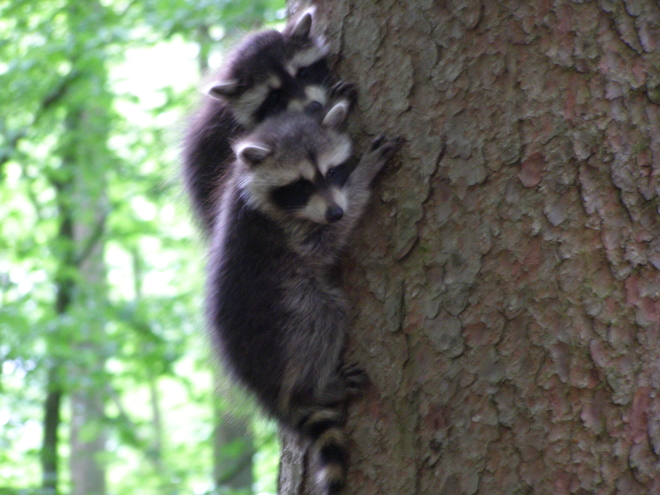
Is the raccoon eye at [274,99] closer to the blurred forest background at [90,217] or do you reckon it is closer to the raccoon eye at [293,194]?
the raccoon eye at [293,194]

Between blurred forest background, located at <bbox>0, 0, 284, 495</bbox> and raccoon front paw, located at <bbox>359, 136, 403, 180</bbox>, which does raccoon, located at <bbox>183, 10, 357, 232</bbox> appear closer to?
raccoon front paw, located at <bbox>359, 136, 403, 180</bbox>

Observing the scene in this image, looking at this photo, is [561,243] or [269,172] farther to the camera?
[269,172]

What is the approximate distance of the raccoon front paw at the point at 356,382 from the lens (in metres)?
1.72

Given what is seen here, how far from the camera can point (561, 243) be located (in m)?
1.55

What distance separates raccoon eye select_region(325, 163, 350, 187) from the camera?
2.25 m

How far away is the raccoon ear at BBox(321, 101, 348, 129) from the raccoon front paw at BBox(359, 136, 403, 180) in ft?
0.68

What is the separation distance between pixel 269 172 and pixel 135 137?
5958 millimetres

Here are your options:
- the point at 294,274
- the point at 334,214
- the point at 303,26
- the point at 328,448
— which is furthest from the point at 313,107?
the point at 328,448

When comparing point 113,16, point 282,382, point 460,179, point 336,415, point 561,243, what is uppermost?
point 460,179

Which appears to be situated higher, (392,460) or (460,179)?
(460,179)

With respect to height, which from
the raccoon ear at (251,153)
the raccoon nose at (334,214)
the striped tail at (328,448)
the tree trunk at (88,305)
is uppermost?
the raccoon ear at (251,153)

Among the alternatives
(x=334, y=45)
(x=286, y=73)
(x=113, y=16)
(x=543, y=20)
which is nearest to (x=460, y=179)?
(x=543, y=20)

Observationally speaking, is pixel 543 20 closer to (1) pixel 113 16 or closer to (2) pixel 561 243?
(2) pixel 561 243

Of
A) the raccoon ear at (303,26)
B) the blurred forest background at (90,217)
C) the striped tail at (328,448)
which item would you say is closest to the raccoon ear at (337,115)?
the raccoon ear at (303,26)
